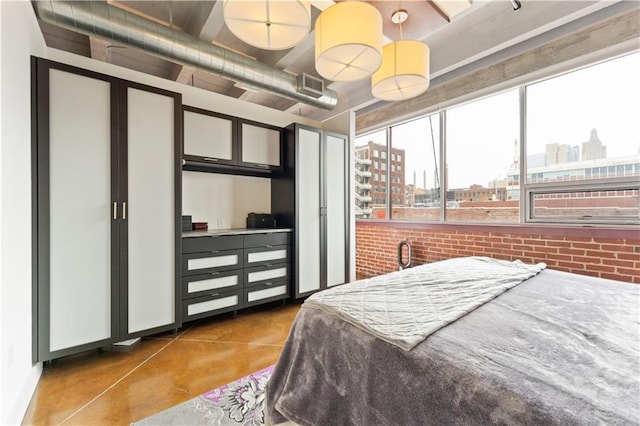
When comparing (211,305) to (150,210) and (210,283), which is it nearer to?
(210,283)

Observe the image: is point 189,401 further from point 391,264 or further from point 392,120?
point 392,120


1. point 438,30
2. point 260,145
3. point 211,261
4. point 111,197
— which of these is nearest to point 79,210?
point 111,197

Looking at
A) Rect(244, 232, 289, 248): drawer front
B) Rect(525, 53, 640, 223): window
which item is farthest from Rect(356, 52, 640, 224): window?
Rect(244, 232, 289, 248): drawer front

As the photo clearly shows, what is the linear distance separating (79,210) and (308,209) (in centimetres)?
222

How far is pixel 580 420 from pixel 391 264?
12.5 feet

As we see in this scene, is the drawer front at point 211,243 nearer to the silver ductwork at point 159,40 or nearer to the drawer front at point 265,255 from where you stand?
the drawer front at point 265,255

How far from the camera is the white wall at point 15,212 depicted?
1448 millimetres

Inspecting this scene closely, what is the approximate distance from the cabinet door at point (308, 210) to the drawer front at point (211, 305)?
2.58 feet

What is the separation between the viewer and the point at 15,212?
1631 mm

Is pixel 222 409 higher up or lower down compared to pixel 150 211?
lower down

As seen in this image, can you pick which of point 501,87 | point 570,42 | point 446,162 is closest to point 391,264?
point 446,162

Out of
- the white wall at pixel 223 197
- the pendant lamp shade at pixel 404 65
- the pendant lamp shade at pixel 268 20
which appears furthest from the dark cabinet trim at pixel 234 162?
the pendant lamp shade at pixel 404 65

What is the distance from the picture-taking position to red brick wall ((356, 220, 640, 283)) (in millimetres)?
2436

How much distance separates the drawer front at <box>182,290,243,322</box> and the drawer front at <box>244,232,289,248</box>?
0.55m
